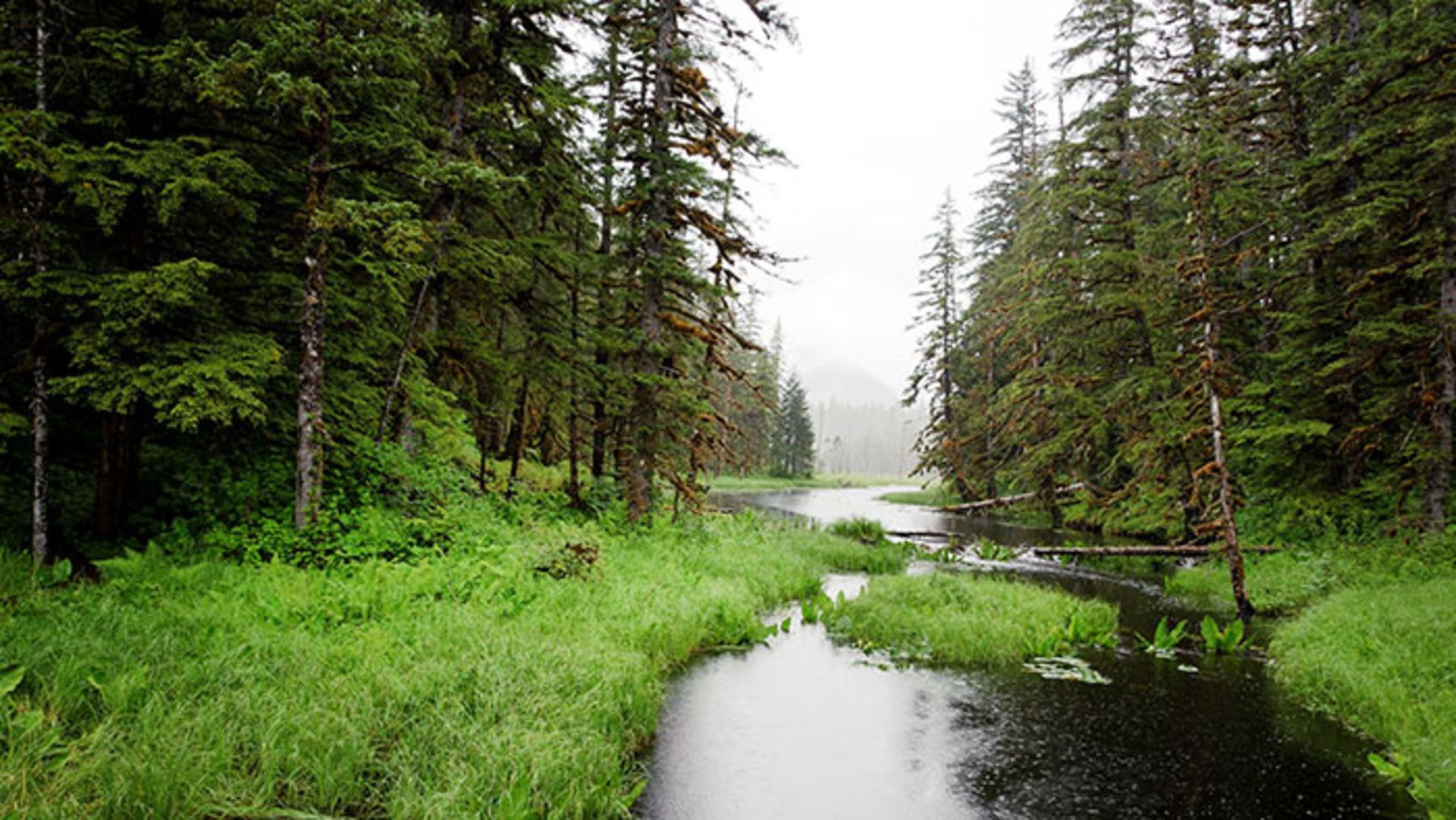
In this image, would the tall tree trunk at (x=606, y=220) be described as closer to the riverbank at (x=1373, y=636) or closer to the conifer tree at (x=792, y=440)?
the riverbank at (x=1373, y=636)

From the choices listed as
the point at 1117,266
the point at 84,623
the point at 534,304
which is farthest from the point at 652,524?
the point at 1117,266

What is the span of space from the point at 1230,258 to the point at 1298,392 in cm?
390

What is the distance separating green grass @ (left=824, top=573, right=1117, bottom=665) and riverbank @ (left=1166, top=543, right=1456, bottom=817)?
2694 millimetres

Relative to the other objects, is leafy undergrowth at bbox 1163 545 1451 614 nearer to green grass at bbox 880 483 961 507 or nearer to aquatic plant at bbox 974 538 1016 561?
aquatic plant at bbox 974 538 1016 561

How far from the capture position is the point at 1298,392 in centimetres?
1541

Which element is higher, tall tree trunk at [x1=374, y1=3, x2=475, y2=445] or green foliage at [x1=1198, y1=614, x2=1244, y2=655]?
tall tree trunk at [x1=374, y1=3, x2=475, y2=445]

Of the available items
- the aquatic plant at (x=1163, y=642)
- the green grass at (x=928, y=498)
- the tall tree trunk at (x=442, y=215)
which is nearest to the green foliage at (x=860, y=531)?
the aquatic plant at (x=1163, y=642)

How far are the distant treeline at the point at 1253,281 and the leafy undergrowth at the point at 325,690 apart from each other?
12.3 m

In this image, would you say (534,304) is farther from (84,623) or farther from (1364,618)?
(1364,618)

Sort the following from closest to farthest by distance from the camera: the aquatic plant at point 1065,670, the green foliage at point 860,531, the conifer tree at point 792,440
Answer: the aquatic plant at point 1065,670
the green foliage at point 860,531
the conifer tree at point 792,440

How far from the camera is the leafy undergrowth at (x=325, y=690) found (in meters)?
4.64

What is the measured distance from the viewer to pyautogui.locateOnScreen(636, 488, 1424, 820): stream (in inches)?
237

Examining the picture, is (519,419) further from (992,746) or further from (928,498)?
(928,498)

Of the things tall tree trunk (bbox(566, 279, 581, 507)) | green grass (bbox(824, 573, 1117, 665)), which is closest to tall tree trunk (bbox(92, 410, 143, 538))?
tall tree trunk (bbox(566, 279, 581, 507))
